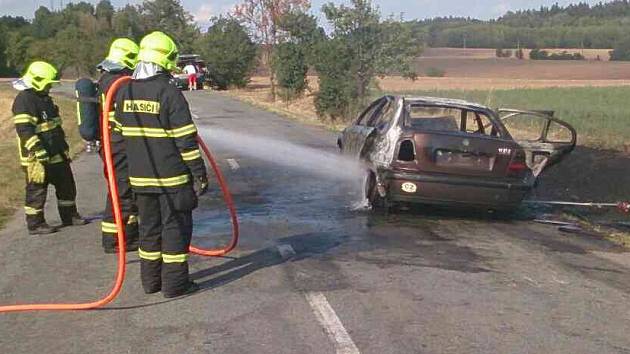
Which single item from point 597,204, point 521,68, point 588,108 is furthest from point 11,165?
point 521,68

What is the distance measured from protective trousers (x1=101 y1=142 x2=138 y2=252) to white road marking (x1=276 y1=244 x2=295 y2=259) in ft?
4.49

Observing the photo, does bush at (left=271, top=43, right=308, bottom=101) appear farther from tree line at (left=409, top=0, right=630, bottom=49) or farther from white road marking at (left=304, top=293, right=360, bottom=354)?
tree line at (left=409, top=0, right=630, bottom=49)

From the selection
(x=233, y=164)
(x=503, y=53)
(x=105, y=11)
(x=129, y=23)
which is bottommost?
(x=233, y=164)

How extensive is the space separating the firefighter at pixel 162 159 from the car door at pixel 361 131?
4686mm

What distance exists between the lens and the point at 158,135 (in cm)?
589

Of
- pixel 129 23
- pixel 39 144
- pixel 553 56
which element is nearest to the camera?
pixel 39 144

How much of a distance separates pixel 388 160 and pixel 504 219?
1717 mm

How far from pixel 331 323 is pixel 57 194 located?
4642 mm

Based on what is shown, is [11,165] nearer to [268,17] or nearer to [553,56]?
[268,17]

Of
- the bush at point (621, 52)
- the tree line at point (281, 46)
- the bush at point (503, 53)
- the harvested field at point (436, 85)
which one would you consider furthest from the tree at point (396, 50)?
the bush at point (503, 53)

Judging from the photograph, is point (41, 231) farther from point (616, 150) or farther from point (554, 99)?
point (554, 99)

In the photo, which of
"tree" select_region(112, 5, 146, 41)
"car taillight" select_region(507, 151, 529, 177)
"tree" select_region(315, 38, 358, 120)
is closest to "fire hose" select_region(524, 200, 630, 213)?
"car taillight" select_region(507, 151, 529, 177)

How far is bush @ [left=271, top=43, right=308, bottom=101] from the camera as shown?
37.2 m

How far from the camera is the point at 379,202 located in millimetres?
10016
